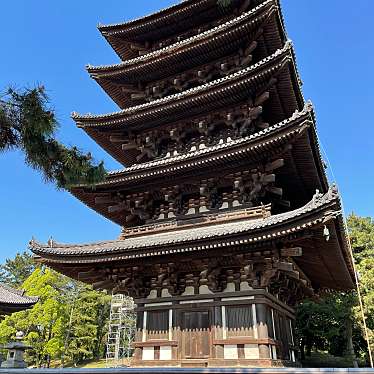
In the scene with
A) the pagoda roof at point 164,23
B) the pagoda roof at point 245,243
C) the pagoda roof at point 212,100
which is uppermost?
the pagoda roof at point 164,23

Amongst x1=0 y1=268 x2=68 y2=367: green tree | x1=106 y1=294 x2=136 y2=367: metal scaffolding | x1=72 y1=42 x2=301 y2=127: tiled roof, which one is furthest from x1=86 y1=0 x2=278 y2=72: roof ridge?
x1=106 y1=294 x2=136 y2=367: metal scaffolding

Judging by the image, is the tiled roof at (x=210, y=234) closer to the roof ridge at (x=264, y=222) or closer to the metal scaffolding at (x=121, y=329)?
the roof ridge at (x=264, y=222)

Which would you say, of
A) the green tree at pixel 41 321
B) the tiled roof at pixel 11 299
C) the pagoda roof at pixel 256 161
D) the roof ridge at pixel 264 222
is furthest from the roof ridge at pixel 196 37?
the green tree at pixel 41 321

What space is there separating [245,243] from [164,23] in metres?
13.0

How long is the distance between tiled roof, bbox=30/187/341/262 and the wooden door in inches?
94.1

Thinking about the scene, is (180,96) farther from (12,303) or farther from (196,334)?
(12,303)

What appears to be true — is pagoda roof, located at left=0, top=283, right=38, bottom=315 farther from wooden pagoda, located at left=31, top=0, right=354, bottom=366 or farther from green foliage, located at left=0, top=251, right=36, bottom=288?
green foliage, located at left=0, top=251, right=36, bottom=288

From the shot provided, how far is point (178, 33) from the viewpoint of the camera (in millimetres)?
18312

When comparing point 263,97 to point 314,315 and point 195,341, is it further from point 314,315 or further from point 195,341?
point 314,315

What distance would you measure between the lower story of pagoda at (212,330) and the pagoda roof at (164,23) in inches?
522

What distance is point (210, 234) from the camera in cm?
1066

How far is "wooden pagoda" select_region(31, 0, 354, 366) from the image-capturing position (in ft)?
34.7

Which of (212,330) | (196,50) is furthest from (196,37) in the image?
(212,330)

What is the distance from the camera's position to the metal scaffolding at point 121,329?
3991 cm
